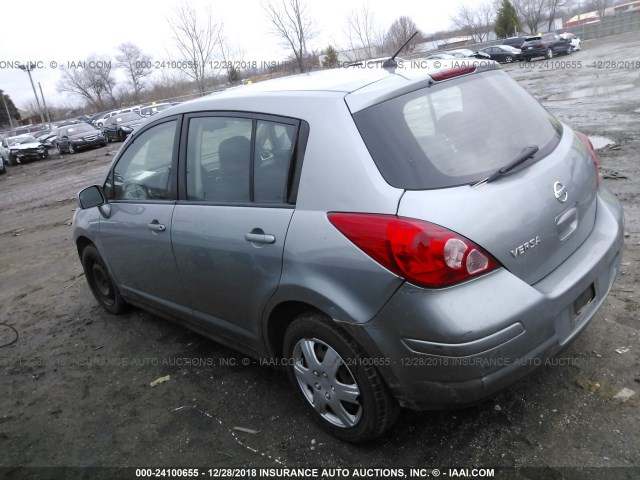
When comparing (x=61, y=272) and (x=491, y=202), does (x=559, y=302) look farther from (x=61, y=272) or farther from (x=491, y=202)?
(x=61, y=272)

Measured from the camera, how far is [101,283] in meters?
4.99

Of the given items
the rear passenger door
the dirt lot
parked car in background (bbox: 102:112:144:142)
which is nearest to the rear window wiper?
the rear passenger door

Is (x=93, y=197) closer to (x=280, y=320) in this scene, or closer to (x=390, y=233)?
(x=280, y=320)

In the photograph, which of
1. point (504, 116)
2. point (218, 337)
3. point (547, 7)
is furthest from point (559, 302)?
point (547, 7)

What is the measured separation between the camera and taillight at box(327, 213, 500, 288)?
7.16 feet

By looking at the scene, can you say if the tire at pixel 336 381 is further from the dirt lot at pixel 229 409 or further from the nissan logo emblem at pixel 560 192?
the nissan logo emblem at pixel 560 192

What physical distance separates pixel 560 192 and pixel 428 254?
83 centimetres

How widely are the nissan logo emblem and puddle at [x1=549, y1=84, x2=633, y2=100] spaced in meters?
13.6

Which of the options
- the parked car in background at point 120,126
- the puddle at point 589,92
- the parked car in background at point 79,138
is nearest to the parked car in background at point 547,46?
the puddle at point 589,92

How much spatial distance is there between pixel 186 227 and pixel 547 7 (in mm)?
76410

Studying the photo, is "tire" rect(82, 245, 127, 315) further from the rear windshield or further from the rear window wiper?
the rear window wiper

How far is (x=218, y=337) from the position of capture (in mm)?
3471

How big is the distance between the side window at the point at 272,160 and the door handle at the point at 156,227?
91 centimetres

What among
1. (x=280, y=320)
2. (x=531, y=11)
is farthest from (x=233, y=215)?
(x=531, y=11)
